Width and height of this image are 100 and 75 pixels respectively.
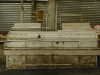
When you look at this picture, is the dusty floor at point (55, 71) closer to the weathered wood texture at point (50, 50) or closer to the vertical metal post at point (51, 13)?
the weathered wood texture at point (50, 50)

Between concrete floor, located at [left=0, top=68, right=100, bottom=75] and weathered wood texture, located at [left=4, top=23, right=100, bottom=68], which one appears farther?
weathered wood texture, located at [left=4, top=23, right=100, bottom=68]

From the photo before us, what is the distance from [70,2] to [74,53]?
5.21 meters

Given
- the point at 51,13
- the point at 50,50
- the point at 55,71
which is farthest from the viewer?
the point at 51,13

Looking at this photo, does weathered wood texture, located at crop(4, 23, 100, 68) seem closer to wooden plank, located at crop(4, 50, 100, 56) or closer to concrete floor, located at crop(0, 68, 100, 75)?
wooden plank, located at crop(4, 50, 100, 56)

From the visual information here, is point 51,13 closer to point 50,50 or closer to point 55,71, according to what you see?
point 50,50

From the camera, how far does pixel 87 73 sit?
193 inches

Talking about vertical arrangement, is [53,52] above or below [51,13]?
below

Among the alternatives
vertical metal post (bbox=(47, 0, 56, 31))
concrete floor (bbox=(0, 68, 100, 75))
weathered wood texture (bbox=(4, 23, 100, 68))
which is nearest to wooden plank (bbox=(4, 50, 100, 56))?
weathered wood texture (bbox=(4, 23, 100, 68))

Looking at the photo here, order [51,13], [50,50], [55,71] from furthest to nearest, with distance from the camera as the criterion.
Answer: [51,13], [50,50], [55,71]

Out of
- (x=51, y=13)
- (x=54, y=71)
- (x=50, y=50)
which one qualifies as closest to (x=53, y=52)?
(x=50, y=50)

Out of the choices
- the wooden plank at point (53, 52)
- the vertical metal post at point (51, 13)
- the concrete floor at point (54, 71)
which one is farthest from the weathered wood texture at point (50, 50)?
the vertical metal post at point (51, 13)

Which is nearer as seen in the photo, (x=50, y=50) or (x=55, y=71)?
(x=55, y=71)

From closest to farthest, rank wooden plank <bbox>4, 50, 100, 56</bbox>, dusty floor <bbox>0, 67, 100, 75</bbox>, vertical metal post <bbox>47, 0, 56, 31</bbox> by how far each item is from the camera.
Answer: dusty floor <bbox>0, 67, 100, 75</bbox>, wooden plank <bbox>4, 50, 100, 56</bbox>, vertical metal post <bbox>47, 0, 56, 31</bbox>


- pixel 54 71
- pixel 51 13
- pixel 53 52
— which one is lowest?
pixel 54 71
